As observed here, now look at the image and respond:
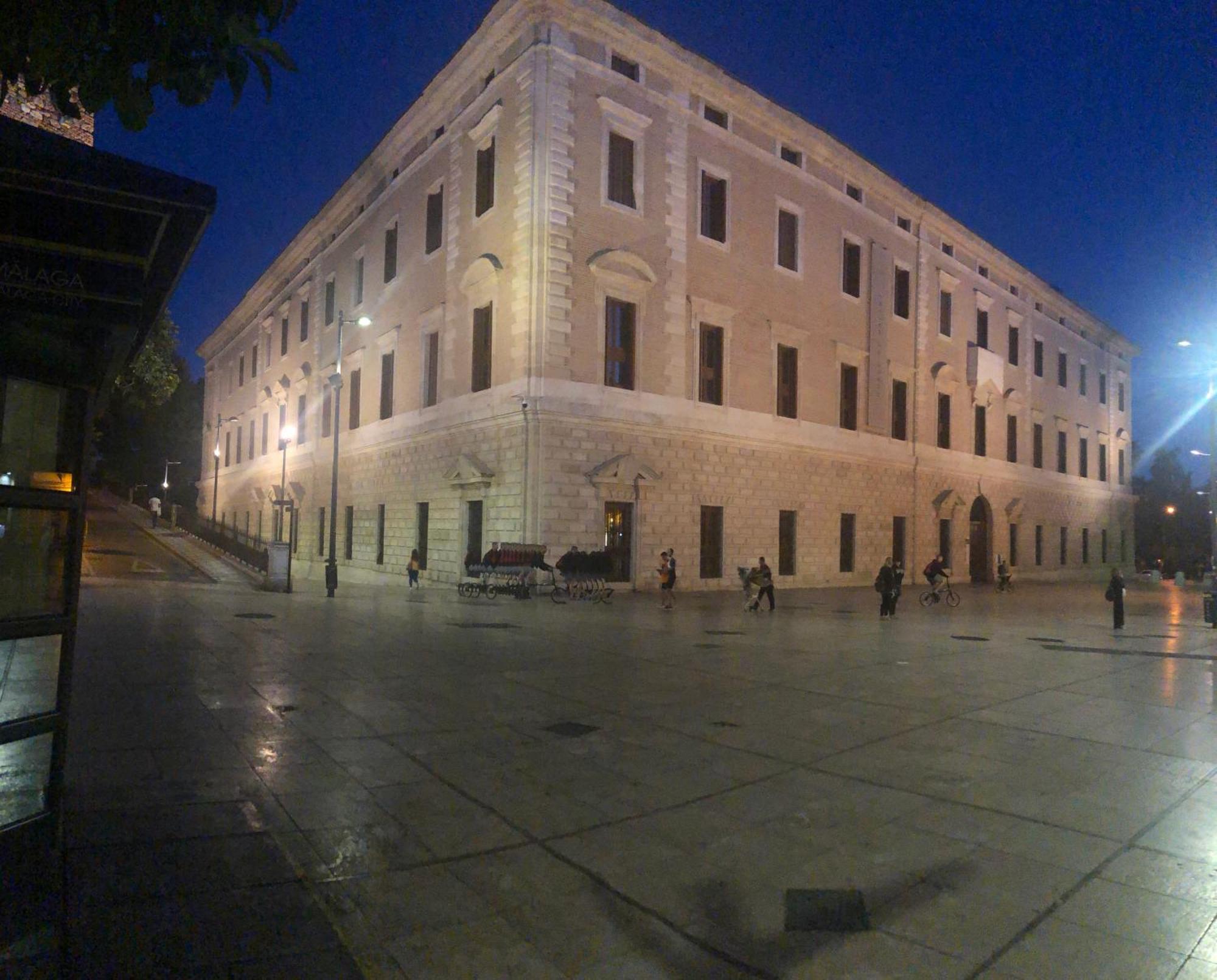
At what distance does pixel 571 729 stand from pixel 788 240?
28099 millimetres

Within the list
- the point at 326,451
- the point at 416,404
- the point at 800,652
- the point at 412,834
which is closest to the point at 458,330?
the point at 416,404

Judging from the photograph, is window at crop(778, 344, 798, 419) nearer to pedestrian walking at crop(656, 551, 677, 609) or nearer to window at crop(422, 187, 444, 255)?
pedestrian walking at crop(656, 551, 677, 609)

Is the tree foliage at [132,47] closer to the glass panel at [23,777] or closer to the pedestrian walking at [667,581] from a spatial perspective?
the glass panel at [23,777]

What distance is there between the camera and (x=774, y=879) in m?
4.58

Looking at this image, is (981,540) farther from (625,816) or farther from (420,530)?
(625,816)

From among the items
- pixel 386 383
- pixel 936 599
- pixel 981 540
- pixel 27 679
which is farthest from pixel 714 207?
pixel 27 679

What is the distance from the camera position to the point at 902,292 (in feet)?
125

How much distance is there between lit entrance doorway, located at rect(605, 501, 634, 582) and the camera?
84.8 feet

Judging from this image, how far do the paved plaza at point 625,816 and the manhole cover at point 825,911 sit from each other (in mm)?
76

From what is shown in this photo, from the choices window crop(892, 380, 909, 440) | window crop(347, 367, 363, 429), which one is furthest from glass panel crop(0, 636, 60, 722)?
window crop(892, 380, 909, 440)

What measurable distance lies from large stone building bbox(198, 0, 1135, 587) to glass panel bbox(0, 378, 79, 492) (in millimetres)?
20595

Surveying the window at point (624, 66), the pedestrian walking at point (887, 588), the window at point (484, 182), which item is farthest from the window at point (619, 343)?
the pedestrian walking at point (887, 588)

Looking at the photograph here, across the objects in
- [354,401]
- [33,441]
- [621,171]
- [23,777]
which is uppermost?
[621,171]

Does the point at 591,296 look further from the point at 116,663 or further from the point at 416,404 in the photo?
the point at 116,663
